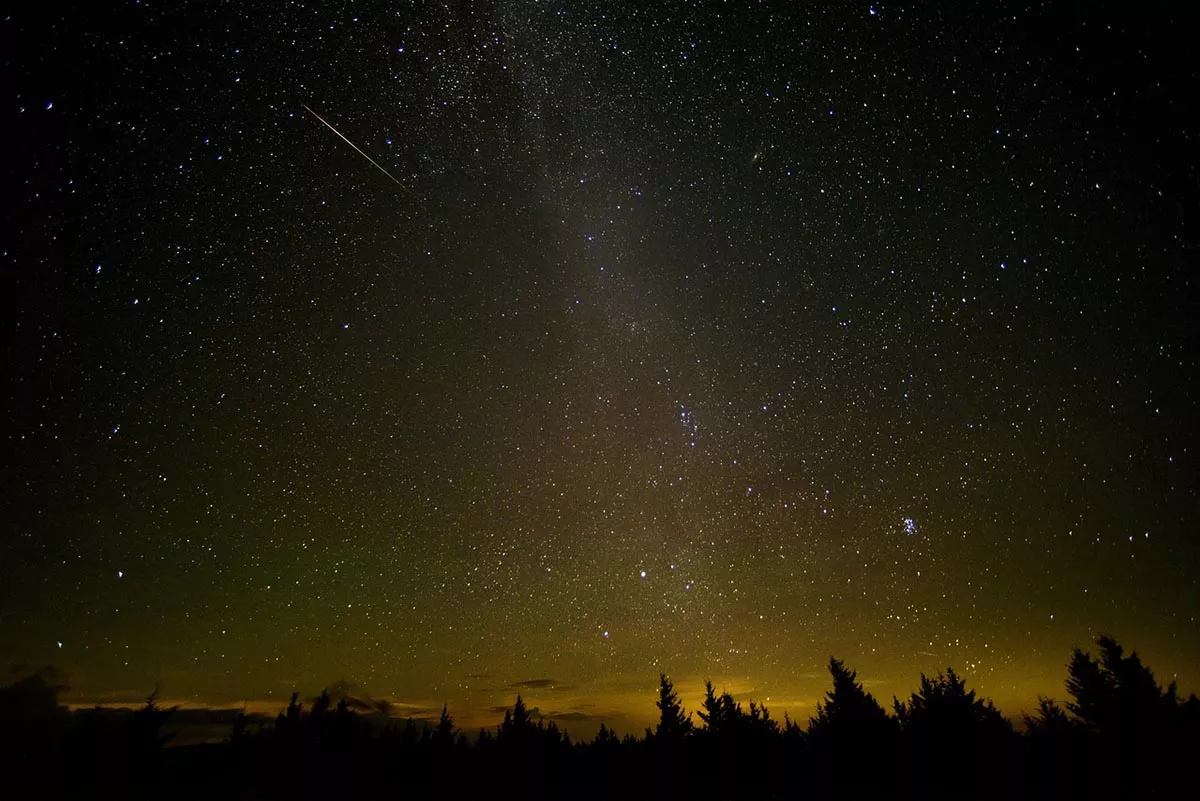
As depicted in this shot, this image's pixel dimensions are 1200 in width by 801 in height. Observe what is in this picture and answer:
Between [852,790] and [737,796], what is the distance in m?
5.44

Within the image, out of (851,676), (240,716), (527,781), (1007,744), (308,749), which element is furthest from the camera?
(240,716)

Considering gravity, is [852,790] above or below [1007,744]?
below

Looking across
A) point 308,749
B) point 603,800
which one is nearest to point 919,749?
point 603,800

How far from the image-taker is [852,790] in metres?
20.1

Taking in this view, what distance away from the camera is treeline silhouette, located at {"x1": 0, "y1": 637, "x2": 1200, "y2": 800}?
19.0 meters

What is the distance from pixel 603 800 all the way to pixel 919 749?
14592 mm

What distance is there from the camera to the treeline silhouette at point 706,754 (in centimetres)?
1895

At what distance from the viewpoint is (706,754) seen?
2617 centimetres

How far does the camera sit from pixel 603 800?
2650 centimetres

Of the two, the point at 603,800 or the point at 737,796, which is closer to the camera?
the point at 737,796

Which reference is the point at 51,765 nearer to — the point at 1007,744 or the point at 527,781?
the point at 527,781

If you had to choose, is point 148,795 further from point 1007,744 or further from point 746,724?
point 1007,744

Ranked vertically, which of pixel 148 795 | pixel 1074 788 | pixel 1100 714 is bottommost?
pixel 148 795

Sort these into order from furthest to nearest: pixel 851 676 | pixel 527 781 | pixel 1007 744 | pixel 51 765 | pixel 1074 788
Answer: pixel 527 781 < pixel 51 765 < pixel 851 676 < pixel 1007 744 < pixel 1074 788
